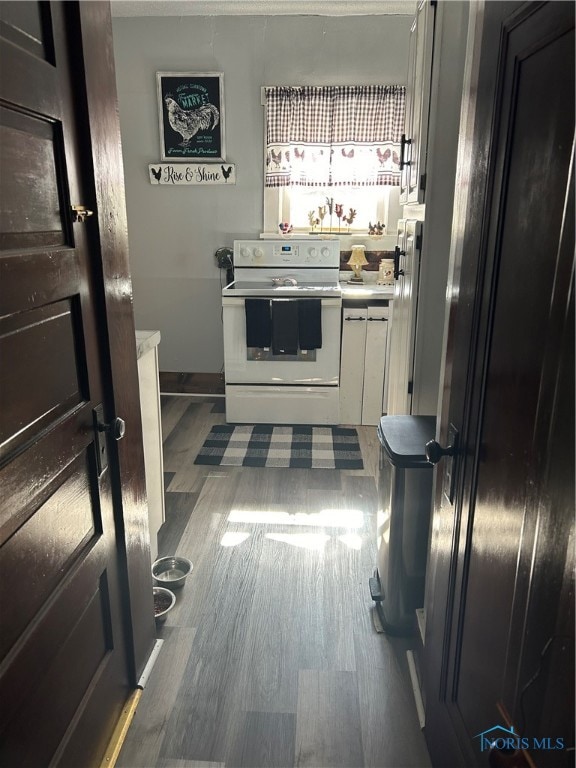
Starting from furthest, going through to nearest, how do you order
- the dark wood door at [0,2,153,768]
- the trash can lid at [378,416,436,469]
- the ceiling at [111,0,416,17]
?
the ceiling at [111,0,416,17]
the trash can lid at [378,416,436,469]
the dark wood door at [0,2,153,768]

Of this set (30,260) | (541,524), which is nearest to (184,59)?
(30,260)

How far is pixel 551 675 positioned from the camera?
74 centimetres

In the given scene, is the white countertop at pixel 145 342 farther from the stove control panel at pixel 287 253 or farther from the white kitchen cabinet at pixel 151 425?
the stove control panel at pixel 287 253

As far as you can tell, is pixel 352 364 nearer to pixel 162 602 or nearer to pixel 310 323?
pixel 310 323

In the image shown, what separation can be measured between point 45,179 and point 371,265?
3.45 metres

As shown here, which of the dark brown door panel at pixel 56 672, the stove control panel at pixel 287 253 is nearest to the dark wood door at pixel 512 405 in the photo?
the dark brown door panel at pixel 56 672

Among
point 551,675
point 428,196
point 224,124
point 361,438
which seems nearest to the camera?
point 551,675

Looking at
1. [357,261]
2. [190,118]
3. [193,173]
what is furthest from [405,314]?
[190,118]

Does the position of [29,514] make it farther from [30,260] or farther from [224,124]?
[224,124]

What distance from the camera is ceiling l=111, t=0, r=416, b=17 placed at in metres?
3.76

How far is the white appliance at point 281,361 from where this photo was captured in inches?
144

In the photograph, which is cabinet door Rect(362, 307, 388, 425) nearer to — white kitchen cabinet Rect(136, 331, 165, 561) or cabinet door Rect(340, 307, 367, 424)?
cabinet door Rect(340, 307, 367, 424)

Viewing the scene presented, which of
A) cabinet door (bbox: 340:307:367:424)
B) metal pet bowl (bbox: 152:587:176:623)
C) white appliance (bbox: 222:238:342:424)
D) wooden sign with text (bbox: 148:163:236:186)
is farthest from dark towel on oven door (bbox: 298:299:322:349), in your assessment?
metal pet bowl (bbox: 152:587:176:623)

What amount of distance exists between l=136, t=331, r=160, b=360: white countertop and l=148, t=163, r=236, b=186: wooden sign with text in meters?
2.43
